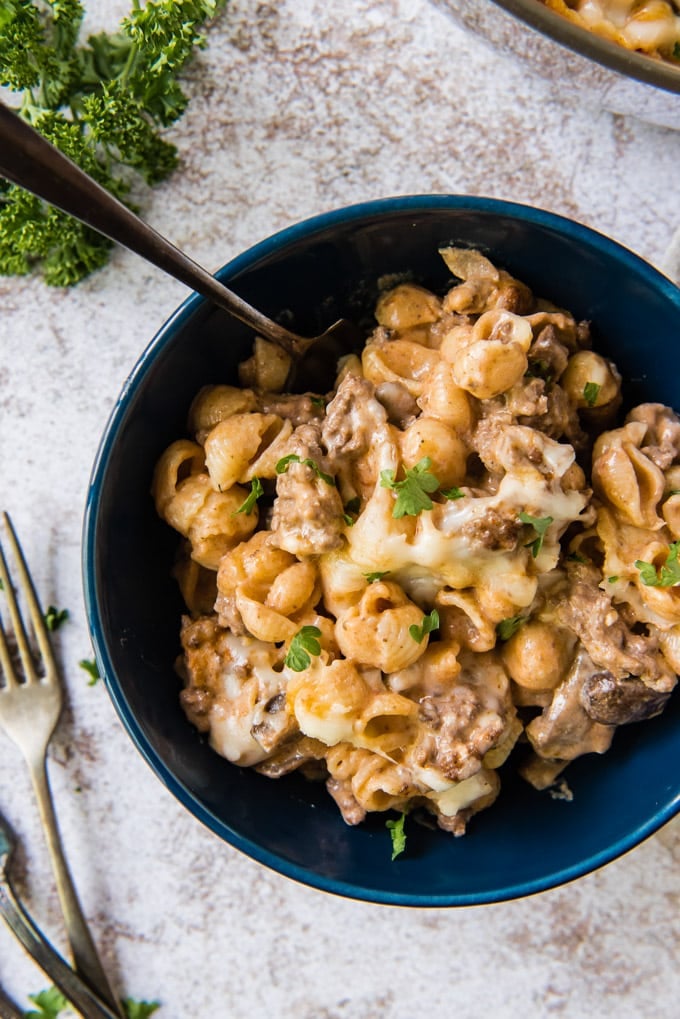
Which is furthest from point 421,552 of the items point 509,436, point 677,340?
point 677,340

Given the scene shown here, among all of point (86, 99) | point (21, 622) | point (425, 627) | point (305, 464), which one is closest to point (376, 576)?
point (425, 627)

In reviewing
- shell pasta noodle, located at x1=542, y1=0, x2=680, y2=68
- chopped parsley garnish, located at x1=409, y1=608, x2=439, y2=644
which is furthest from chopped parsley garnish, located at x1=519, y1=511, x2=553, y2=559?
shell pasta noodle, located at x1=542, y1=0, x2=680, y2=68

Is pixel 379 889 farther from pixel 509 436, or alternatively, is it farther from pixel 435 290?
pixel 435 290

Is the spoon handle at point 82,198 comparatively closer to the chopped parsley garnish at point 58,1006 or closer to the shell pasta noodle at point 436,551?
the shell pasta noodle at point 436,551

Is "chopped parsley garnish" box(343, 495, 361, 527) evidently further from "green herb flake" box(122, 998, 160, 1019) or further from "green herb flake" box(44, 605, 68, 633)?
"green herb flake" box(122, 998, 160, 1019)

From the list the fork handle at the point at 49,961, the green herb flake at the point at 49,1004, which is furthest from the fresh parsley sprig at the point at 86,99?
the green herb flake at the point at 49,1004
